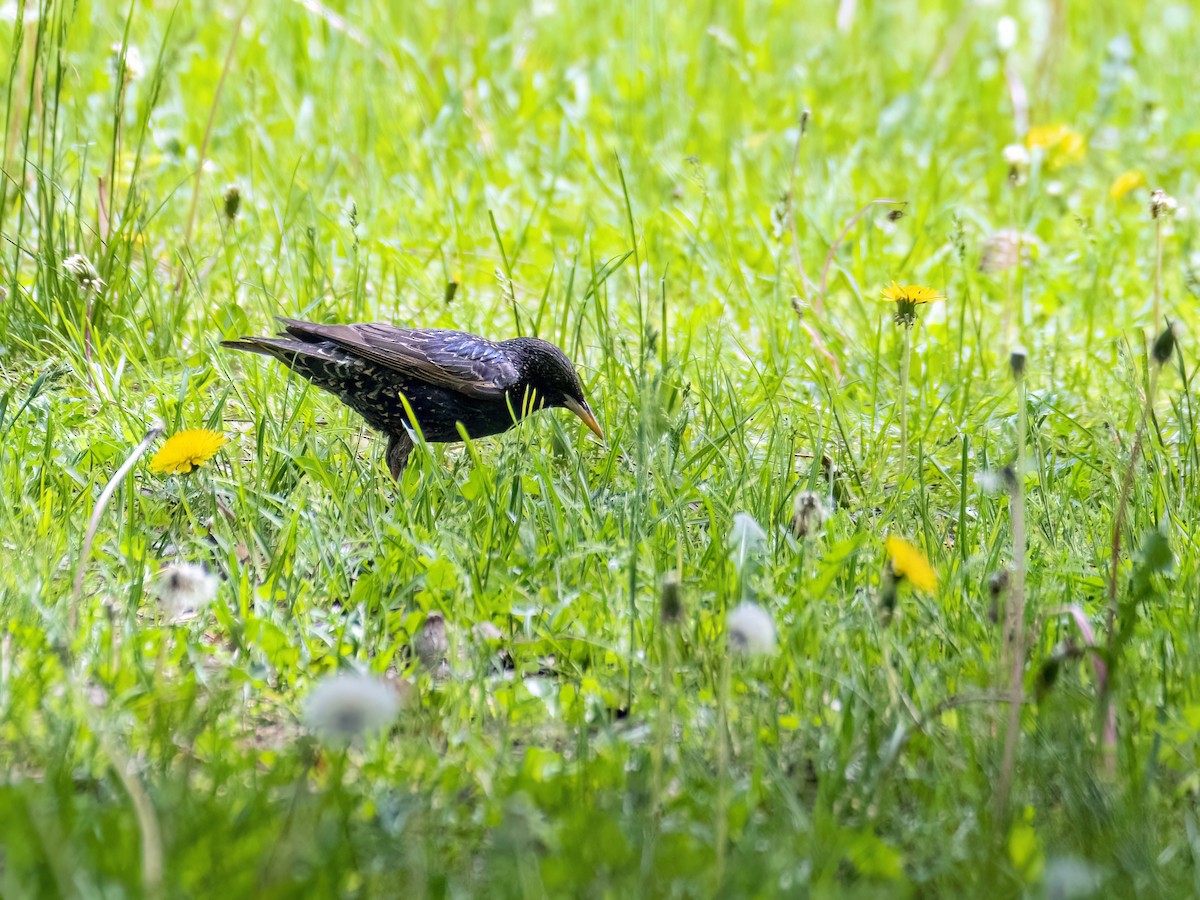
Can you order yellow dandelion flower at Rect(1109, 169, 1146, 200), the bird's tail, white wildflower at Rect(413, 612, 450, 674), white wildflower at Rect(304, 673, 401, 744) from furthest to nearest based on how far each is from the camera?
yellow dandelion flower at Rect(1109, 169, 1146, 200), the bird's tail, white wildflower at Rect(413, 612, 450, 674), white wildflower at Rect(304, 673, 401, 744)

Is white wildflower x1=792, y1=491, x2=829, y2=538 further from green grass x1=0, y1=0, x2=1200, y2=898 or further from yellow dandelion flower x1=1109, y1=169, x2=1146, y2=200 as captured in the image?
yellow dandelion flower x1=1109, y1=169, x2=1146, y2=200

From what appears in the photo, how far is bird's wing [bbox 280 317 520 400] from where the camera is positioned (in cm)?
446

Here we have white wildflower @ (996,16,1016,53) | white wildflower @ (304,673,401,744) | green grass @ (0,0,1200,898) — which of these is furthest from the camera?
white wildflower @ (996,16,1016,53)

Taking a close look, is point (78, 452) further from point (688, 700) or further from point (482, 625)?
point (688, 700)

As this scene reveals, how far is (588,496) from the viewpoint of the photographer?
12.2ft

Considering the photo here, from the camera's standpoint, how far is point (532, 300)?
5707mm

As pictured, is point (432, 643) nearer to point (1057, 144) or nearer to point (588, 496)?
point (588, 496)

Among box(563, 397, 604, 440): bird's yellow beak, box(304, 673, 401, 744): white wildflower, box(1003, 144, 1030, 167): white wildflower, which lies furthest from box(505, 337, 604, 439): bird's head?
box(1003, 144, 1030, 167): white wildflower

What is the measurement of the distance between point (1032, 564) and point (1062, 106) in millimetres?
5158

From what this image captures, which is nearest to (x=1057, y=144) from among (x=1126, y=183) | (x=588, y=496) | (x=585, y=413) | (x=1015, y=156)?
(x=1126, y=183)

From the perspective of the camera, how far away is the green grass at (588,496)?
7.85 ft

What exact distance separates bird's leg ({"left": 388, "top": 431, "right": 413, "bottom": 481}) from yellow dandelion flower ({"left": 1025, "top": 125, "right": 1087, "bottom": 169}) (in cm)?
382

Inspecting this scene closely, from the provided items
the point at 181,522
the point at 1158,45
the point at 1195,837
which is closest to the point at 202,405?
the point at 181,522

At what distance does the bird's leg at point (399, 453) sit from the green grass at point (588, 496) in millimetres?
116
